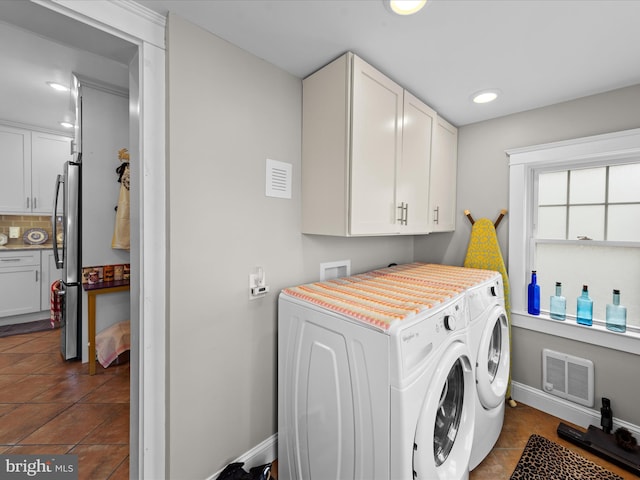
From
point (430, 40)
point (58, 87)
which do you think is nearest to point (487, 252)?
point (430, 40)

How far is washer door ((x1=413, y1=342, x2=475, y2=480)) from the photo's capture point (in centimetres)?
106

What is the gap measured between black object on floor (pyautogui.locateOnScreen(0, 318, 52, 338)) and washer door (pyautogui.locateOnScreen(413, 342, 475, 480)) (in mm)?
4531

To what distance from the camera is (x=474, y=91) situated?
188cm

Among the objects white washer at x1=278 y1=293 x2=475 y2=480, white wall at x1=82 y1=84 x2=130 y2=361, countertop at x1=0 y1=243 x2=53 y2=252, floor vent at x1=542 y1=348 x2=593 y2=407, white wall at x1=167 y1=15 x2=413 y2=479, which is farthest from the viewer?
countertop at x1=0 y1=243 x2=53 y2=252

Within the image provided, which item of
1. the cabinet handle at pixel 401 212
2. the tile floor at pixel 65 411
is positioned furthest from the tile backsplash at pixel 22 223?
the cabinet handle at pixel 401 212

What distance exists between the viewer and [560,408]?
204cm

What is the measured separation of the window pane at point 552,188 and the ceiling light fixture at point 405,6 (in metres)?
1.79

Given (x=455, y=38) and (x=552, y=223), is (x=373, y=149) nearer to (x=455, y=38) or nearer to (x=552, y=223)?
(x=455, y=38)

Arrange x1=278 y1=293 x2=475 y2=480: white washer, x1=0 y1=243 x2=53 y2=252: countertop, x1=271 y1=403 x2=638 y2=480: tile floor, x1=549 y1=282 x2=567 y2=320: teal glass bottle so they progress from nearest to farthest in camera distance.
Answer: x1=278 y1=293 x2=475 y2=480: white washer, x1=271 y1=403 x2=638 y2=480: tile floor, x1=549 y1=282 x2=567 y2=320: teal glass bottle, x1=0 y1=243 x2=53 y2=252: countertop

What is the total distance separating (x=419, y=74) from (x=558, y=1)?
0.66 metres

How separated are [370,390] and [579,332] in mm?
1859

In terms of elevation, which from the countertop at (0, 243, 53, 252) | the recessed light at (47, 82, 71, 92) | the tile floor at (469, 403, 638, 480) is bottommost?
the tile floor at (469, 403, 638, 480)

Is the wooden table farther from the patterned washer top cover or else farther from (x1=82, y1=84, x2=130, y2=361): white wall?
the patterned washer top cover

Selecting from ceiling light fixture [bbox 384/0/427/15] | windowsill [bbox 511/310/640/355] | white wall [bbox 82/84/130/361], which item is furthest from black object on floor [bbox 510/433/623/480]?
white wall [bbox 82/84/130/361]
